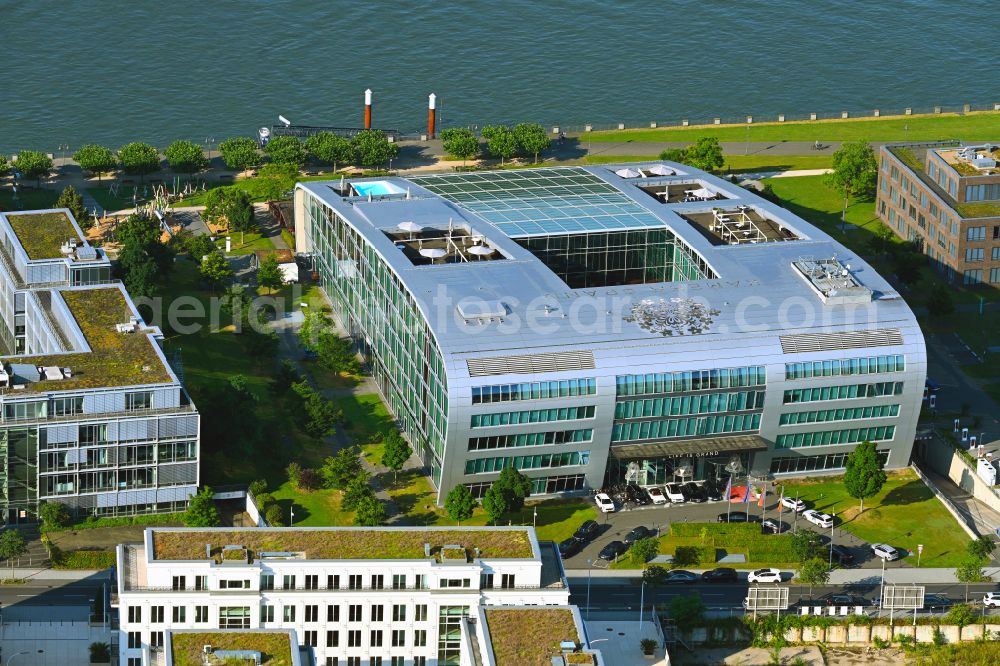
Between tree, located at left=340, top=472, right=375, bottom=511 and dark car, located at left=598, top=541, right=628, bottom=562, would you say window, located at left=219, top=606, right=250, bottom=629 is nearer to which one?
tree, located at left=340, top=472, right=375, bottom=511

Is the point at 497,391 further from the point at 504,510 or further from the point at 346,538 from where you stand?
the point at 346,538

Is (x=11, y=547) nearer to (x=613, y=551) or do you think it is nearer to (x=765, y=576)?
(x=613, y=551)

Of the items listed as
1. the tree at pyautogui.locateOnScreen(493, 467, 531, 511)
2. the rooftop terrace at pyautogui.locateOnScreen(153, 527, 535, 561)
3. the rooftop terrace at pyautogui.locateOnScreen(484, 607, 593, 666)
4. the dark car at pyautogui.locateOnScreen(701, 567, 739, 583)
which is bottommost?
the dark car at pyautogui.locateOnScreen(701, 567, 739, 583)

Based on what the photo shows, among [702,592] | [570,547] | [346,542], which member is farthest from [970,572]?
[346,542]

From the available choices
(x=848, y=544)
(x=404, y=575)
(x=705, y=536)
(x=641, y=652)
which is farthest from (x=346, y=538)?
(x=848, y=544)

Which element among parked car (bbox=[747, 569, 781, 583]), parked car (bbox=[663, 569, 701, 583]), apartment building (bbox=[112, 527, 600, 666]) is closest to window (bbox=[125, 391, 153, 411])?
apartment building (bbox=[112, 527, 600, 666])
